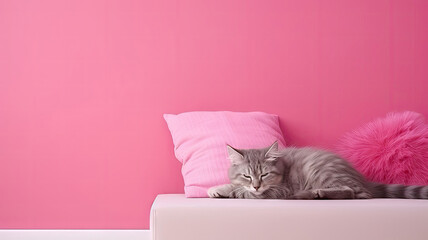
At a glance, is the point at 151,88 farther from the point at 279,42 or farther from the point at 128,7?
the point at 279,42

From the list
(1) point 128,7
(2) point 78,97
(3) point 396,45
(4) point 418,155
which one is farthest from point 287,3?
(2) point 78,97

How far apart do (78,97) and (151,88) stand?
417 mm

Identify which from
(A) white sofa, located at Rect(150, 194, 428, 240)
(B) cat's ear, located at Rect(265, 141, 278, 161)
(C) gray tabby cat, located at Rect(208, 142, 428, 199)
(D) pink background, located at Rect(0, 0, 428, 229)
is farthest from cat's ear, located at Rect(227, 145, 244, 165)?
(D) pink background, located at Rect(0, 0, 428, 229)

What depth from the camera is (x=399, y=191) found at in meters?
2.27

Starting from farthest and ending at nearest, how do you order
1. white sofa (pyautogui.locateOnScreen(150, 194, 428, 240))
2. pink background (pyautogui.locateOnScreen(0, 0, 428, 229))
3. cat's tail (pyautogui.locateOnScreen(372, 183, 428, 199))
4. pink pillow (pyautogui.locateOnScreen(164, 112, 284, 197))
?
1. pink background (pyautogui.locateOnScreen(0, 0, 428, 229))
2. pink pillow (pyautogui.locateOnScreen(164, 112, 284, 197))
3. cat's tail (pyautogui.locateOnScreen(372, 183, 428, 199))
4. white sofa (pyautogui.locateOnScreen(150, 194, 428, 240))

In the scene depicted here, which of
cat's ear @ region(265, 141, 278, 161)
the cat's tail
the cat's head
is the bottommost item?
the cat's tail

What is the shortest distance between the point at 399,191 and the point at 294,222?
0.66 m

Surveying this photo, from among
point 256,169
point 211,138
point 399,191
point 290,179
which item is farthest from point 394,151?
point 211,138

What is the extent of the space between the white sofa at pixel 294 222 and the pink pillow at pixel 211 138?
1.88ft

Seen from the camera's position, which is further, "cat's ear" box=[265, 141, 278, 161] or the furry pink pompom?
the furry pink pompom

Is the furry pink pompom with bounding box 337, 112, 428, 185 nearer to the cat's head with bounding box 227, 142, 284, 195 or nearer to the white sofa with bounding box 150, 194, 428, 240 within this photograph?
the cat's head with bounding box 227, 142, 284, 195

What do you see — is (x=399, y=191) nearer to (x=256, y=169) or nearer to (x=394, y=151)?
(x=394, y=151)

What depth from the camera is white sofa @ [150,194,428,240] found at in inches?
73.8

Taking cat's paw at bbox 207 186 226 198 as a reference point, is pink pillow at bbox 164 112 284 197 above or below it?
above
